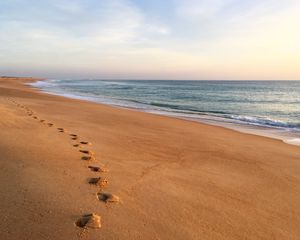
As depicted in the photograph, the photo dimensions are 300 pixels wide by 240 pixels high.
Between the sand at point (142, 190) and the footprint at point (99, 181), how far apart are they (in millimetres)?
73

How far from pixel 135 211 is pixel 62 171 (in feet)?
5.40

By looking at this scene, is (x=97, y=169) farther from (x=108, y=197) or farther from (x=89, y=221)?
(x=89, y=221)

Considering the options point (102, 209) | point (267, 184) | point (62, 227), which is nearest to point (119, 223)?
point (102, 209)

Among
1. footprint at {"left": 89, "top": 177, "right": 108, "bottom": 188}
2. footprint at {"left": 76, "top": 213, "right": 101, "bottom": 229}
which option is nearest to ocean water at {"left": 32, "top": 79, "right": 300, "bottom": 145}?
footprint at {"left": 89, "top": 177, "right": 108, "bottom": 188}

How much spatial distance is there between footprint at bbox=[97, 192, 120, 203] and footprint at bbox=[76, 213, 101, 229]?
440 millimetres

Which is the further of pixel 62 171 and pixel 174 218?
pixel 62 171

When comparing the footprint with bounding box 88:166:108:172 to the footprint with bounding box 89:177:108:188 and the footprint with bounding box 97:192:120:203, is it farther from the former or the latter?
the footprint with bounding box 97:192:120:203

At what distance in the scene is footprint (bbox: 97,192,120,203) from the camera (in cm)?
367

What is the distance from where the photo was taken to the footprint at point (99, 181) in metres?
4.21

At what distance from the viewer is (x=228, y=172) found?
219 inches

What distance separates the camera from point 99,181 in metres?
4.30

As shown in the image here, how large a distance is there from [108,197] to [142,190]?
558 mm

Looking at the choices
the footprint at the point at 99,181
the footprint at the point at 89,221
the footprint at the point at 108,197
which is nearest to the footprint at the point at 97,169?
the footprint at the point at 99,181

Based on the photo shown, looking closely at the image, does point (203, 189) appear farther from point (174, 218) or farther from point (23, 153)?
point (23, 153)
